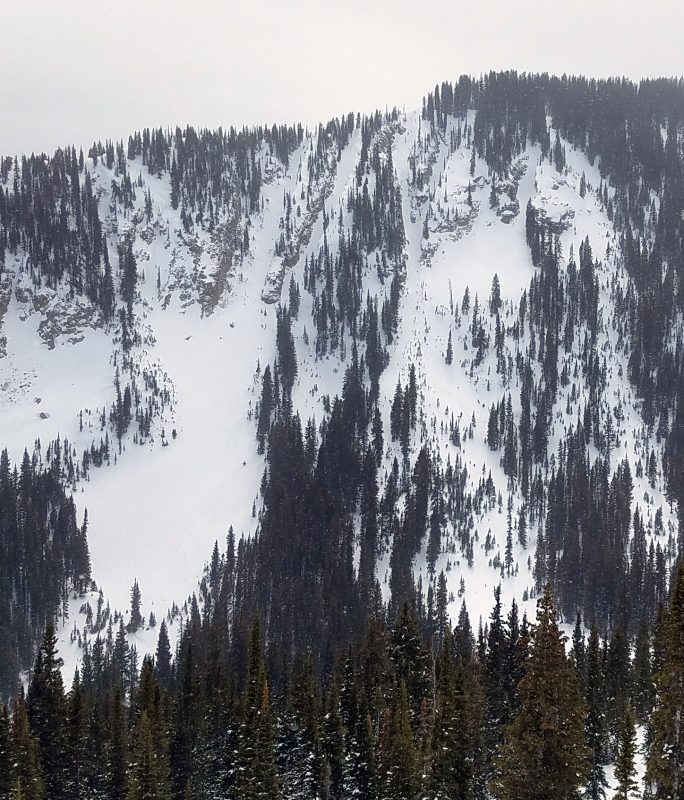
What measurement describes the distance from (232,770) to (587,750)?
1472 inches

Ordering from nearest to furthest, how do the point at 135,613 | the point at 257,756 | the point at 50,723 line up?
1. the point at 257,756
2. the point at 50,723
3. the point at 135,613

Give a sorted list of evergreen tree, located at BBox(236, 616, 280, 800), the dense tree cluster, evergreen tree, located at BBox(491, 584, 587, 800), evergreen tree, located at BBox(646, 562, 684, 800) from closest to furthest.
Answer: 1. evergreen tree, located at BBox(646, 562, 684, 800)
2. evergreen tree, located at BBox(491, 584, 587, 800)
3. evergreen tree, located at BBox(236, 616, 280, 800)
4. the dense tree cluster

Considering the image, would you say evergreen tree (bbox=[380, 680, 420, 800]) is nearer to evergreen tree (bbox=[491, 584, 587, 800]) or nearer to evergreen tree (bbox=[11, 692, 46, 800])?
evergreen tree (bbox=[491, 584, 587, 800])

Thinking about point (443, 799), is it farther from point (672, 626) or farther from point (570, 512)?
point (570, 512)

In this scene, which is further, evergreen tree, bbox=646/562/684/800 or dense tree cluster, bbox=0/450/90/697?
dense tree cluster, bbox=0/450/90/697

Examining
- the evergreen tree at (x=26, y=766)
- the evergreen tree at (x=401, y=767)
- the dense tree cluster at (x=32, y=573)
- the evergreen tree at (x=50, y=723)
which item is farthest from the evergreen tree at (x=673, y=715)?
the dense tree cluster at (x=32, y=573)

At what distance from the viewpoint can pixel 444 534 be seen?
7603 inches

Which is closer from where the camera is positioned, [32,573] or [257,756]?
[257,756]

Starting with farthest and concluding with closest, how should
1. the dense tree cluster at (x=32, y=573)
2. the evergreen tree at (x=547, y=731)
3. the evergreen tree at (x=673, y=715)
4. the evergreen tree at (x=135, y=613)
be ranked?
the evergreen tree at (x=135, y=613), the dense tree cluster at (x=32, y=573), the evergreen tree at (x=547, y=731), the evergreen tree at (x=673, y=715)

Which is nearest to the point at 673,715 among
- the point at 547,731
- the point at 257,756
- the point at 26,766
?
the point at 547,731

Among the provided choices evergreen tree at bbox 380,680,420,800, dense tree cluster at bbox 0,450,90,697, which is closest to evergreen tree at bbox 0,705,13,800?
evergreen tree at bbox 380,680,420,800

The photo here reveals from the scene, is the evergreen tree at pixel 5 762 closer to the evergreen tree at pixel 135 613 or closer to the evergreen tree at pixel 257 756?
the evergreen tree at pixel 257 756

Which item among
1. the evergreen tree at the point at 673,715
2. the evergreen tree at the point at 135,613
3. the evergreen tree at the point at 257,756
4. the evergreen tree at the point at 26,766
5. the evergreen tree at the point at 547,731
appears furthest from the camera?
the evergreen tree at the point at 135,613

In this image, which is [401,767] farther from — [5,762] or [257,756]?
Result: [5,762]
